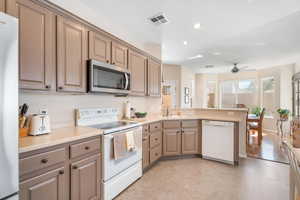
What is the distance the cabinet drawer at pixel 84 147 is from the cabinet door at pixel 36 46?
688mm

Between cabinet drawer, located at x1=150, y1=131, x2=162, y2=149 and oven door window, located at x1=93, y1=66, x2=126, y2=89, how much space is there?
1128mm

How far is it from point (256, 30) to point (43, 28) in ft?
11.9

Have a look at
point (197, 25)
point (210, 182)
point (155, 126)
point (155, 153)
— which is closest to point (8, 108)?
point (155, 126)

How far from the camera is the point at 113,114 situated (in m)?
2.85

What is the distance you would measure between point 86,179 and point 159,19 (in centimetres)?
261

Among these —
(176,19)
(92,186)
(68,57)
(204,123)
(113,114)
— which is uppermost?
(176,19)

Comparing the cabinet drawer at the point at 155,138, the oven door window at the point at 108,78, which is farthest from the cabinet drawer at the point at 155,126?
the oven door window at the point at 108,78

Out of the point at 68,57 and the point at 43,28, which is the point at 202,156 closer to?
the point at 68,57

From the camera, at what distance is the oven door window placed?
2.16 metres

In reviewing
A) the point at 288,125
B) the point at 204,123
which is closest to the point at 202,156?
the point at 204,123

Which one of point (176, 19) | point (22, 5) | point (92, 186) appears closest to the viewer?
point (22, 5)

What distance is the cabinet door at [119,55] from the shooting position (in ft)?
8.13

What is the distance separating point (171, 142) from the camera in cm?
341

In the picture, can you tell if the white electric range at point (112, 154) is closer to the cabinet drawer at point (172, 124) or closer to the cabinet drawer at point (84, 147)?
the cabinet drawer at point (84, 147)
